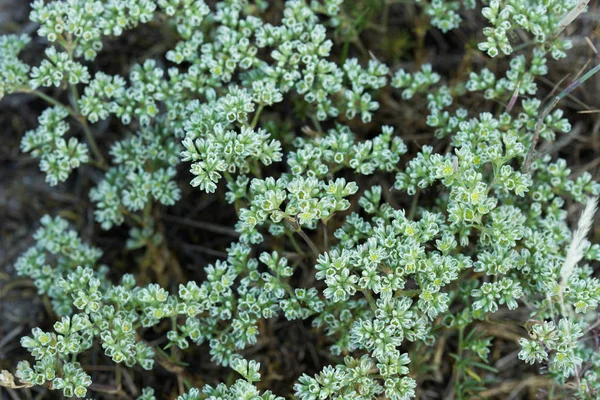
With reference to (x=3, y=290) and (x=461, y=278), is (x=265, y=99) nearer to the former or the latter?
(x=461, y=278)

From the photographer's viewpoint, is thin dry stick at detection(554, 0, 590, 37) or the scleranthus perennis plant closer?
the scleranthus perennis plant

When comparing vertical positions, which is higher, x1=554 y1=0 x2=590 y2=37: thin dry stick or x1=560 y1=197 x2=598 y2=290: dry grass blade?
Answer: x1=554 y1=0 x2=590 y2=37: thin dry stick

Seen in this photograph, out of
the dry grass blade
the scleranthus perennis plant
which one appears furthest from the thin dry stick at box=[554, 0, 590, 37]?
the dry grass blade

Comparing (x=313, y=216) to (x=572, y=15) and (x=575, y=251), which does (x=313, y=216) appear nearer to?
(x=575, y=251)

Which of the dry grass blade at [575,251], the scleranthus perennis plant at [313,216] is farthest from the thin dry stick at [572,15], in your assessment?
the dry grass blade at [575,251]

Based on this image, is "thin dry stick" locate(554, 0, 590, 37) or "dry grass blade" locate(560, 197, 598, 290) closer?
"dry grass blade" locate(560, 197, 598, 290)

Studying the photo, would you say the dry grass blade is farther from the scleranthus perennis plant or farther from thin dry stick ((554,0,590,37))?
thin dry stick ((554,0,590,37))

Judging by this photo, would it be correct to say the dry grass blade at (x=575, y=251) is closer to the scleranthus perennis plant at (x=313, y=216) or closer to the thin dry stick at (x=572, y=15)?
the scleranthus perennis plant at (x=313, y=216)

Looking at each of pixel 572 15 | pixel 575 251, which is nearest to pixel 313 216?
pixel 575 251
